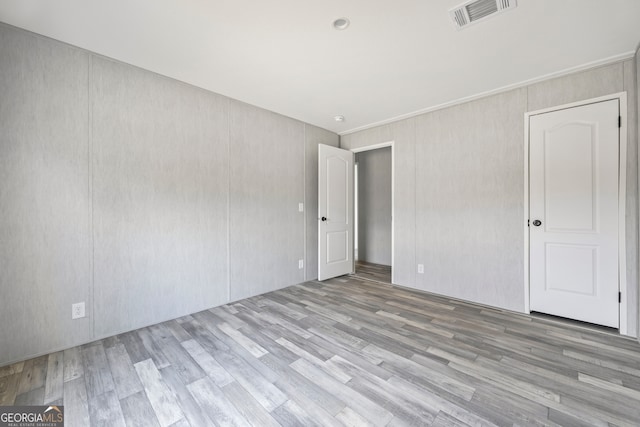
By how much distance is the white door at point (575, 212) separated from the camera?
232cm

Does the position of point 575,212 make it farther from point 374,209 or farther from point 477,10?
point 374,209

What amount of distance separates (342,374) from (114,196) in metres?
2.40

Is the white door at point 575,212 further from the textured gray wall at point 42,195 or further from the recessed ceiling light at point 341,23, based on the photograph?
the textured gray wall at point 42,195

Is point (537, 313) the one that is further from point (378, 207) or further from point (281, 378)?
point (378, 207)

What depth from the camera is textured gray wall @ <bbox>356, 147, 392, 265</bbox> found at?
5.23 meters

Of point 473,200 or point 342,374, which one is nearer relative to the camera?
point 342,374

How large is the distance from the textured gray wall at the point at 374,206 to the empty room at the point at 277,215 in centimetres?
168

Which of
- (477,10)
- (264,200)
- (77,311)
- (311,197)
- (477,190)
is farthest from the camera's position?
(311,197)

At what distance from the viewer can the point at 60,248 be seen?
2021 millimetres

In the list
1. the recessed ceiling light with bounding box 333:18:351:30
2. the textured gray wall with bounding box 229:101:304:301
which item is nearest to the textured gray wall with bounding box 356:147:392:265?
the textured gray wall with bounding box 229:101:304:301

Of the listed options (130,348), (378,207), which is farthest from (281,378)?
(378,207)

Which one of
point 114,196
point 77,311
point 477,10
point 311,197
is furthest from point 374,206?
point 77,311

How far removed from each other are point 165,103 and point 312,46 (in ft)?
5.20

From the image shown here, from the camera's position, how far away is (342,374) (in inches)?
68.9
